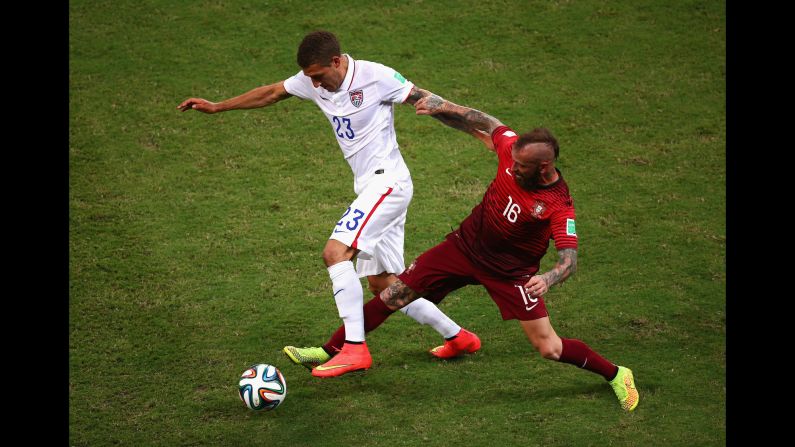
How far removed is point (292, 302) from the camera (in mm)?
7855

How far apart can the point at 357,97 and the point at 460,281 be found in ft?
4.79

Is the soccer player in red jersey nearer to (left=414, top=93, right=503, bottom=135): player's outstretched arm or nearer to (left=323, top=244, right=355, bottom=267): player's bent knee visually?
(left=414, top=93, right=503, bottom=135): player's outstretched arm

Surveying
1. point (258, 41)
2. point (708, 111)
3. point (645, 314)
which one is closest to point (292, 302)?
point (645, 314)

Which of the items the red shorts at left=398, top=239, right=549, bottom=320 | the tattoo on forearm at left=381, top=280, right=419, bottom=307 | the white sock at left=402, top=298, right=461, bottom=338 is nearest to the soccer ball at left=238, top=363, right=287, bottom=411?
the tattoo on forearm at left=381, top=280, right=419, bottom=307

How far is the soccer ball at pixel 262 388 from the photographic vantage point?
6.14 meters

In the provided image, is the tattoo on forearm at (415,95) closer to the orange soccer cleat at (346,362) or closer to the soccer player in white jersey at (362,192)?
the soccer player in white jersey at (362,192)

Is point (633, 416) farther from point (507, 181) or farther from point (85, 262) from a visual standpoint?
point (85, 262)

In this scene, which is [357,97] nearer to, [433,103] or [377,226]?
[433,103]

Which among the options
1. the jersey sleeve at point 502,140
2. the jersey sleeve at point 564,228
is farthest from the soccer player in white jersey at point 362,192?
the jersey sleeve at point 564,228

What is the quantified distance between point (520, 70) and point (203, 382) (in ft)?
19.2

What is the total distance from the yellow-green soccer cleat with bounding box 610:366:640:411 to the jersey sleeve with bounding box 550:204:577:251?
3.81 ft

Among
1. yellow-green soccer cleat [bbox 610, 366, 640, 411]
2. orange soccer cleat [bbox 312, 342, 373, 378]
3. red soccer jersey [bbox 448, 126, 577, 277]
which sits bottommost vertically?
yellow-green soccer cleat [bbox 610, 366, 640, 411]

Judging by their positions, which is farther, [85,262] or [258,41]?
[258,41]

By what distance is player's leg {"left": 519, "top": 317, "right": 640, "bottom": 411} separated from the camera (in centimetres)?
625
